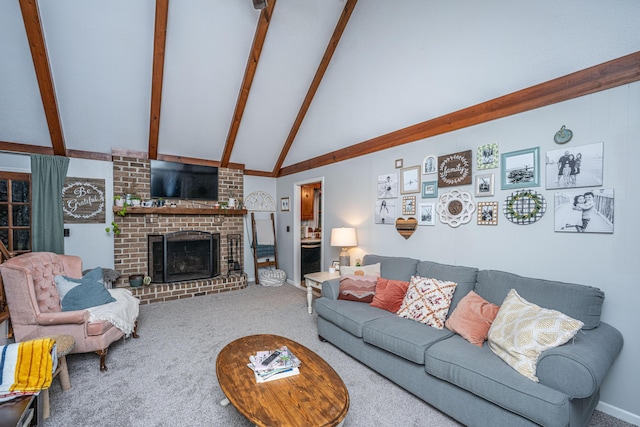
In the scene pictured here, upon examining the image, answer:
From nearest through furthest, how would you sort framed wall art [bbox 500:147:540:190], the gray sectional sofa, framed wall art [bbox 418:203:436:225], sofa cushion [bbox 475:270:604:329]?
the gray sectional sofa, sofa cushion [bbox 475:270:604:329], framed wall art [bbox 500:147:540:190], framed wall art [bbox 418:203:436:225]

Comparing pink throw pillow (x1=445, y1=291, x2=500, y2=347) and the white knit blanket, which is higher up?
pink throw pillow (x1=445, y1=291, x2=500, y2=347)

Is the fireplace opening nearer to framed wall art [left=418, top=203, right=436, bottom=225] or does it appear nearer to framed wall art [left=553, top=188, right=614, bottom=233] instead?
framed wall art [left=418, top=203, right=436, bottom=225]

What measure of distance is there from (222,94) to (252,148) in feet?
4.19

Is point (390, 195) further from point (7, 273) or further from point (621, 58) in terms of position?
point (7, 273)

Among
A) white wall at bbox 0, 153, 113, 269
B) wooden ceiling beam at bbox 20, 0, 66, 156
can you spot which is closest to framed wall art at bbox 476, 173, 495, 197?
wooden ceiling beam at bbox 20, 0, 66, 156

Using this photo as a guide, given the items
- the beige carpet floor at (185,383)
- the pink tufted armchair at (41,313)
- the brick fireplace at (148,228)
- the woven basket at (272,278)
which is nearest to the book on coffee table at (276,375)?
the beige carpet floor at (185,383)

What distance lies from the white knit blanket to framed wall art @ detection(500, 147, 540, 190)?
375 cm

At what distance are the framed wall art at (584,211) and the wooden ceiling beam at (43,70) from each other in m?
4.99

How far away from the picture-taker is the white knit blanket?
257 cm

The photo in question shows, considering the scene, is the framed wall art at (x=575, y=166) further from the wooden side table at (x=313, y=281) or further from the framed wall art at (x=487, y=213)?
the wooden side table at (x=313, y=281)

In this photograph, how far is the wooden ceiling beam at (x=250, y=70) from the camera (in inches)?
130

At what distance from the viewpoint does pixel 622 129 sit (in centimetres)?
191

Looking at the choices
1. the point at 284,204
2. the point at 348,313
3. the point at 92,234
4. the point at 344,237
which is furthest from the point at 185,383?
the point at 284,204

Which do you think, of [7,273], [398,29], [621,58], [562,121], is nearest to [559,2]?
[621,58]
